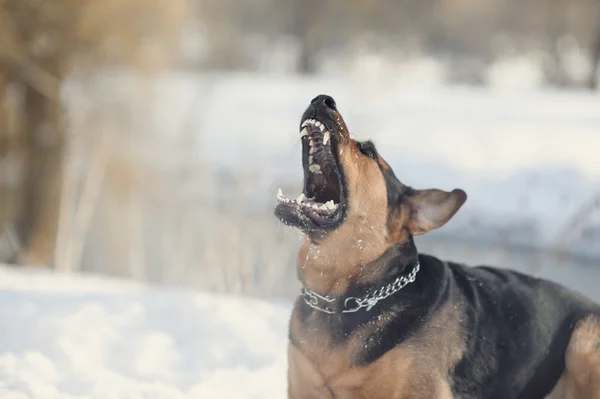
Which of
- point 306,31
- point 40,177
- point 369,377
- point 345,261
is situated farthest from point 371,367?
point 306,31

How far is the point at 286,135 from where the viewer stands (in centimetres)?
1961

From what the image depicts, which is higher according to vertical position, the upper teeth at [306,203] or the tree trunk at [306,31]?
the upper teeth at [306,203]

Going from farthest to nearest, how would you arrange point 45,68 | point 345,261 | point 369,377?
point 45,68 < point 345,261 < point 369,377

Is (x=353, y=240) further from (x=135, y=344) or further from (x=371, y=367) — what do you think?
(x=135, y=344)

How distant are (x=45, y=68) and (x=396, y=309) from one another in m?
10.3

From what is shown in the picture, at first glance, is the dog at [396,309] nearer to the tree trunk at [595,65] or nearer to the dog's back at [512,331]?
the dog's back at [512,331]

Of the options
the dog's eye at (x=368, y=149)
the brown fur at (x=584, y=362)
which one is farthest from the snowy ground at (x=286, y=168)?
the brown fur at (x=584, y=362)

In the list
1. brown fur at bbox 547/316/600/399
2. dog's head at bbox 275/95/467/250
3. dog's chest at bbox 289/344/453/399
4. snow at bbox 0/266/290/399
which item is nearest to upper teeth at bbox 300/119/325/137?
dog's head at bbox 275/95/467/250

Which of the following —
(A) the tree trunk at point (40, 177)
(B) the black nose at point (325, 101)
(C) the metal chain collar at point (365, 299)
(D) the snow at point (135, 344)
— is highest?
(B) the black nose at point (325, 101)

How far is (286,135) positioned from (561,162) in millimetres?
7062

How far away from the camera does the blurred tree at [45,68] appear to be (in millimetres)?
12078

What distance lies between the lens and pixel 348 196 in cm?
392

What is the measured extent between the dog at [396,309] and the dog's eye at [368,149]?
0.03 ft

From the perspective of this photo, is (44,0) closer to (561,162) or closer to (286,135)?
(286,135)
